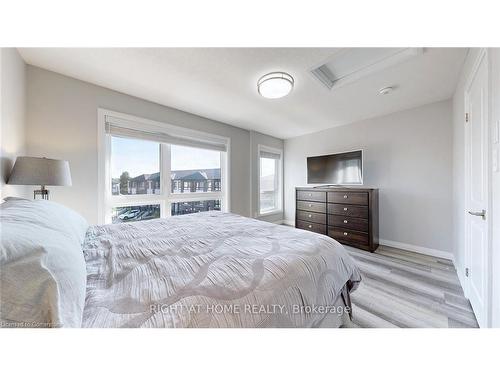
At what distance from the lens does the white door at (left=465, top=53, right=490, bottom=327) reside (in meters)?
1.21

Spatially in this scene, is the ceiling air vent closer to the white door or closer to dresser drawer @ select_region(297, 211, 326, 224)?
the white door

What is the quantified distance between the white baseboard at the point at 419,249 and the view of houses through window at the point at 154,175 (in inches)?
117

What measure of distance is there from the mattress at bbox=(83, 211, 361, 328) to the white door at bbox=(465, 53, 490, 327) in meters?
0.89

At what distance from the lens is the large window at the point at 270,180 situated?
4.28 metres

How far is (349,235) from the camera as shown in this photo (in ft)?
9.80

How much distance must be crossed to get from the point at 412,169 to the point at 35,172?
4.38 meters

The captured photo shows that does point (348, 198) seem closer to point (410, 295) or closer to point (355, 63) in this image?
point (410, 295)

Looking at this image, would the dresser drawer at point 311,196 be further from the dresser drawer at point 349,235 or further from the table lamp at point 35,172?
the table lamp at point 35,172

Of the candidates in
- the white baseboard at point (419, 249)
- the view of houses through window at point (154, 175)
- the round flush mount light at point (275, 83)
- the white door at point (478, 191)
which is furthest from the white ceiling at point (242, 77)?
the white baseboard at point (419, 249)

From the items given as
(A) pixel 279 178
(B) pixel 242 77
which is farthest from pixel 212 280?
(A) pixel 279 178

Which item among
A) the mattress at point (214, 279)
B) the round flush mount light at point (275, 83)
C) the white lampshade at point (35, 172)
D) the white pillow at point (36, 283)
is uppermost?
the round flush mount light at point (275, 83)

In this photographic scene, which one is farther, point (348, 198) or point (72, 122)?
point (348, 198)
